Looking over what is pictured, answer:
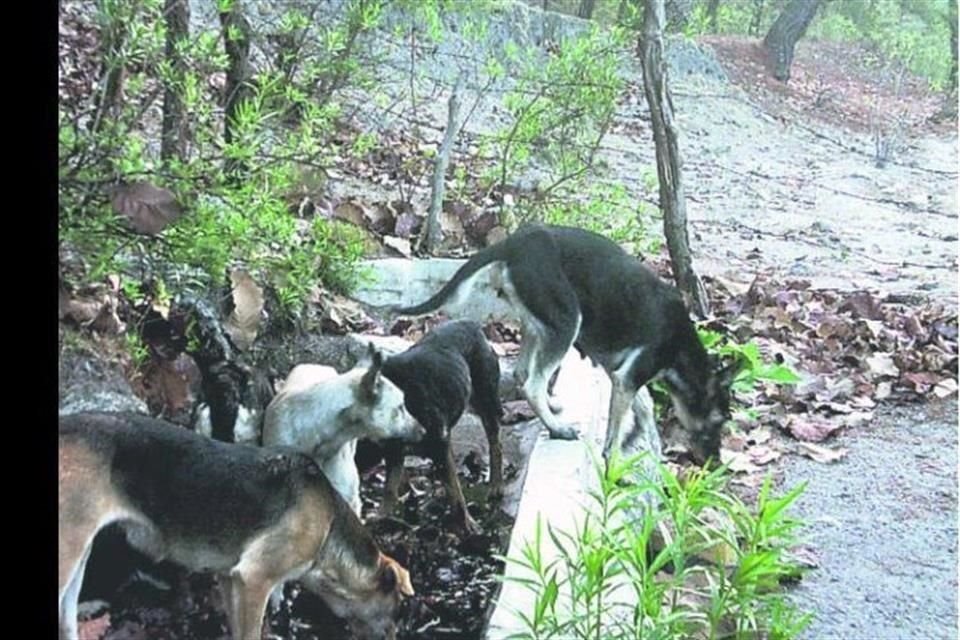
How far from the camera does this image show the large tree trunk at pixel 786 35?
1591 cm

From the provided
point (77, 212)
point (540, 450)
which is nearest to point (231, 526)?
point (77, 212)

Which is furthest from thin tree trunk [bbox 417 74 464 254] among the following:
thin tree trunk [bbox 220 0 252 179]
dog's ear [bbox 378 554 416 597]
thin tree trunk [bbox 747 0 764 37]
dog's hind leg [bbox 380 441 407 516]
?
thin tree trunk [bbox 747 0 764 37]

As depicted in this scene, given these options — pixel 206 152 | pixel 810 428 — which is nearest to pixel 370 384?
pixel 206 152

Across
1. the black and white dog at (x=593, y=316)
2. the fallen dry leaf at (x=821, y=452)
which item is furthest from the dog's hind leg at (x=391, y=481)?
the fallen dry leaf at (x=821, y=452)

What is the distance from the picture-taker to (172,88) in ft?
9.07

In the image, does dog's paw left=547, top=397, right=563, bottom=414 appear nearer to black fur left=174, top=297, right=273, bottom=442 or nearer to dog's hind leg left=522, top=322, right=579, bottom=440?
dog's hind leg left=522, top=322, right=579, bottom=440

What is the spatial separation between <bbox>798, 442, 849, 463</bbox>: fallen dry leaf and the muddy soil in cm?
156

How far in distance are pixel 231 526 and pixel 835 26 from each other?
16.4m

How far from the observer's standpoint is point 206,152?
277 cm

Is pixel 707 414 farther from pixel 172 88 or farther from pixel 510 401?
pixel 172 88

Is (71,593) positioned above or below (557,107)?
below

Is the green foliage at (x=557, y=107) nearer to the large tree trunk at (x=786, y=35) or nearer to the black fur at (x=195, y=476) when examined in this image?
the black fur at (x=195, y=476)

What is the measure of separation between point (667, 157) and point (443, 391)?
2.40m

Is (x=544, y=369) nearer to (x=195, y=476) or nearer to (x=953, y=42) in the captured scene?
(x=195, y=476)
